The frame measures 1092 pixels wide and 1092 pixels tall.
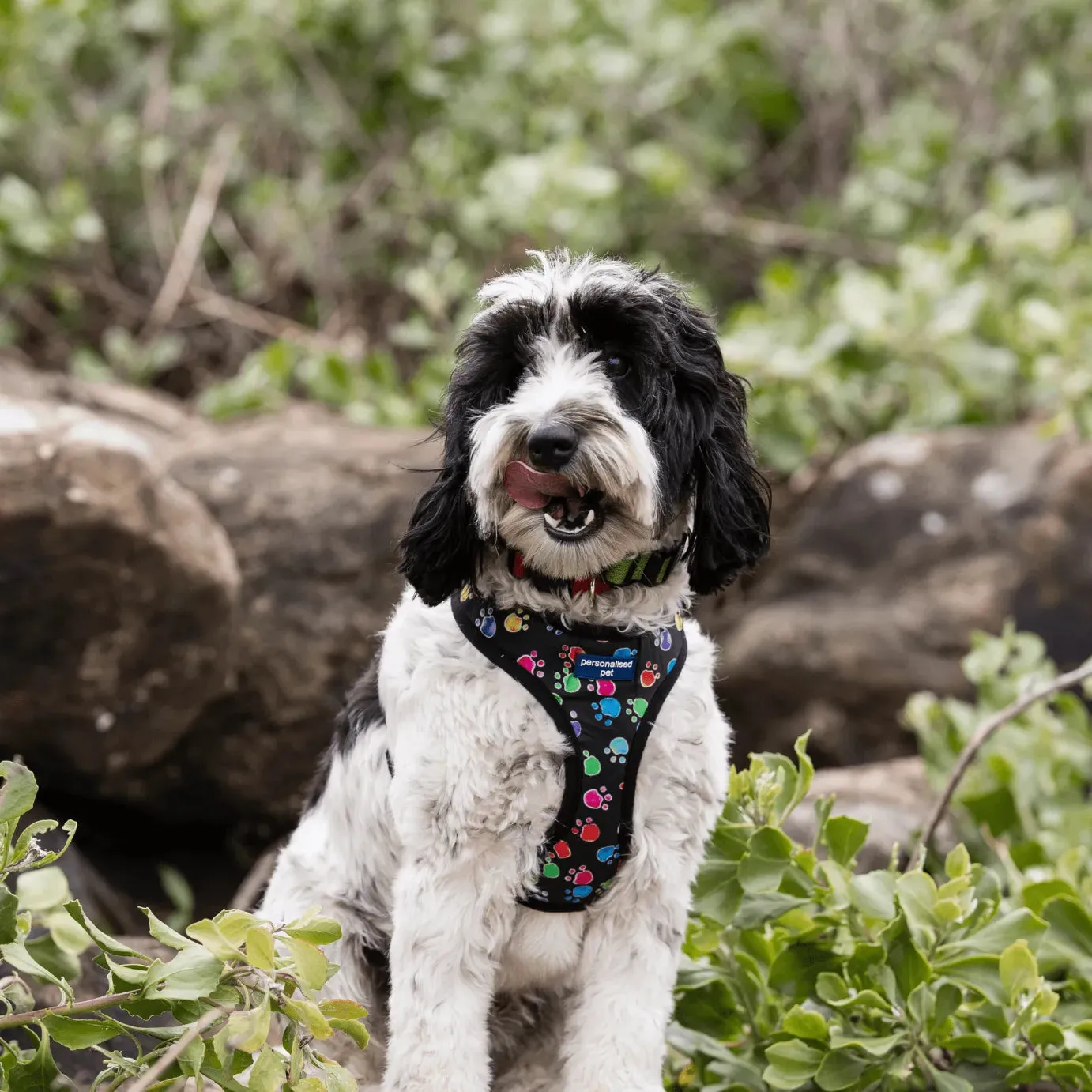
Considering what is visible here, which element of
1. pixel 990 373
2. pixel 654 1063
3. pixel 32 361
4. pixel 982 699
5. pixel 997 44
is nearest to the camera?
pixel 654 1063

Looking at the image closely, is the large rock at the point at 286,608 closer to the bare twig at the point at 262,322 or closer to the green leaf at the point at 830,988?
the bare twig at the point at 262,322

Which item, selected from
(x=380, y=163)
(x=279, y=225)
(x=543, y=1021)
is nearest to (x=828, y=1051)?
(x=543, y=1021)

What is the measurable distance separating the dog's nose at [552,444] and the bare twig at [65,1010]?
1.22m

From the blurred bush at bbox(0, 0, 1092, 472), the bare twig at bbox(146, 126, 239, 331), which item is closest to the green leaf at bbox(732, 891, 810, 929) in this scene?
the blurred bush at bbox(0, 0, 1092, 472)

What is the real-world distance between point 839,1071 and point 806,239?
20.1 feet

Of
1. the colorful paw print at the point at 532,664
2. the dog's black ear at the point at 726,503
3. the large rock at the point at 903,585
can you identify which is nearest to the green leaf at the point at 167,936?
the colorful paw print at the point at 532,664

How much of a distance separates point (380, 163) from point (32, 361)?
2.45 meters

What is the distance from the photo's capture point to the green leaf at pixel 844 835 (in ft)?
11.1

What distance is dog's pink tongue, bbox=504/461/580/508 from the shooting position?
8.95 feet

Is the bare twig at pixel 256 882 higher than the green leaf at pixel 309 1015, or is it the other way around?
the bare twig at pixel 256 882

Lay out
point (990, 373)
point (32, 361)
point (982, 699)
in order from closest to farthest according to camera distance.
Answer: point (982, 699) < point (990, 373) < point (32, 361)

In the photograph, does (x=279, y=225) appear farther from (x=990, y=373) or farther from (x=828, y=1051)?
(x=828, y=1051)

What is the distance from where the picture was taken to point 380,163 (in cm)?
879

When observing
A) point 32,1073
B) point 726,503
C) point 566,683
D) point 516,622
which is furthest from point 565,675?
point 32,1073
